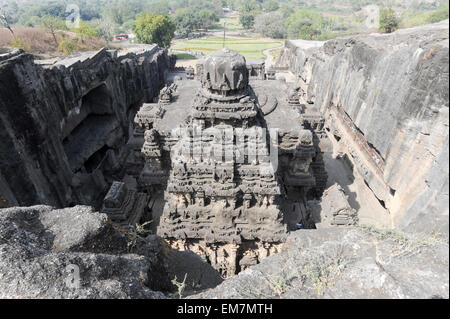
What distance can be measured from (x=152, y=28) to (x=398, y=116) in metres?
48.6

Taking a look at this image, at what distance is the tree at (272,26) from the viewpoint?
79369 mm

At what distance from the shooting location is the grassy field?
6247 centimetres

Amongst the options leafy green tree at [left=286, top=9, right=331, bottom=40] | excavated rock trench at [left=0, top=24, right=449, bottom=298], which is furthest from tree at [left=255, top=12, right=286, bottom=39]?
excavated rock trench at [left=0, top=24, right=449, bottom=298]

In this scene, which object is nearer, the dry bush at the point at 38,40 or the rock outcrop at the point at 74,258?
the rock outcrop at the point at 74,258

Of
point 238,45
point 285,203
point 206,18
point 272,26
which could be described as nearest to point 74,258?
point 285,203

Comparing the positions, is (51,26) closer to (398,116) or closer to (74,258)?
(74,258)

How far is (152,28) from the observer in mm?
48156

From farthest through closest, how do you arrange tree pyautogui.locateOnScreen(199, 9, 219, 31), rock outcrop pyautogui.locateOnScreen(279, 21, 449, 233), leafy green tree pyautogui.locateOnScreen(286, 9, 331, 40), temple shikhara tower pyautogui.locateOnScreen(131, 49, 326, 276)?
1. tree pyautogui.locateOnScreen(199, 9, 219, 31)
2. leafy green tree pyautogui.locateOnScreen(286, 9, 331, 40)
3. temple shikhara tower pyautogui.locateOnScreen(131, 49, 326, 276)
4. rock outcrop pyautogui.locateOnScreen(279, 21, 449, 233)

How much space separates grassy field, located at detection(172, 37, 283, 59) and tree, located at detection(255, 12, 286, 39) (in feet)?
12.8

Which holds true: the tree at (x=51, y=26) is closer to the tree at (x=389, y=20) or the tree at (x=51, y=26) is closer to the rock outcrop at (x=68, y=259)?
the rock outcrop at (x=68, y=259)

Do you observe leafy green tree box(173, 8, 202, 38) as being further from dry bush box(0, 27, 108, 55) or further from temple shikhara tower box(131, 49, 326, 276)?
temple shikhara tower box(131, 49, 326, 276)

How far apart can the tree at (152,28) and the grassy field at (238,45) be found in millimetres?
12458

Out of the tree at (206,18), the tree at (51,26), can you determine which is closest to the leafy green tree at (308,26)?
the tree at (206,18)

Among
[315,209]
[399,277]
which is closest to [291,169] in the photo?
[315,209]
